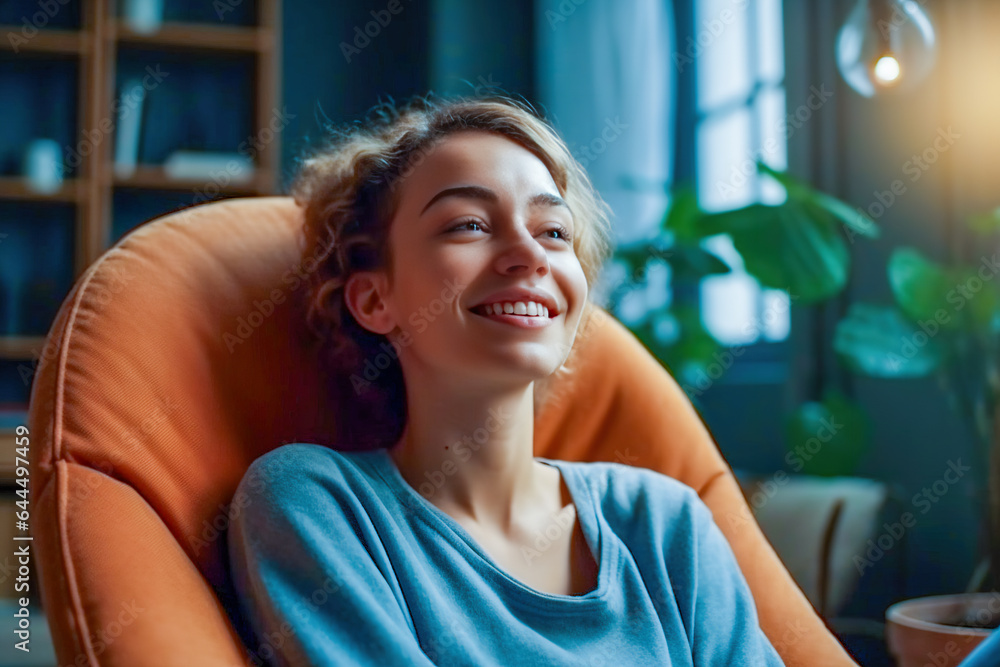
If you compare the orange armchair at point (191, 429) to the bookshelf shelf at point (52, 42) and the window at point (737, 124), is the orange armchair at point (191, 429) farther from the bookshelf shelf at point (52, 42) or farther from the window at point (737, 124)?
the bookshelf shelf at point (52, 42)

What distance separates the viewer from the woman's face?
100 cm

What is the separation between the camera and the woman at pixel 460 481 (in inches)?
35.0

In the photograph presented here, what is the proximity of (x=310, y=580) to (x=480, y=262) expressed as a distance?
377mm

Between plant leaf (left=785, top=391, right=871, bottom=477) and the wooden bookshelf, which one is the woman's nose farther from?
the wooden bookshelf

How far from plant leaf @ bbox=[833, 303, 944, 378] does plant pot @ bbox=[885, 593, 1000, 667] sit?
1.39 feet

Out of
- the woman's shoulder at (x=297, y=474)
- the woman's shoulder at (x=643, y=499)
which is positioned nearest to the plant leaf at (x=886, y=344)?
the woman's shoulder at (x=643, y=499)

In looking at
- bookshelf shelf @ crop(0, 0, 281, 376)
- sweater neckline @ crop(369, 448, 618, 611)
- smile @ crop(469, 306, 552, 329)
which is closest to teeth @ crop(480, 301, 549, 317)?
smile @ crop(469, 306, 552, 329)

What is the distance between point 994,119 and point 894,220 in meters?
0.35

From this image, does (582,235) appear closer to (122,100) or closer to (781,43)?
(781,43)

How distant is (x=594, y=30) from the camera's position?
3.77m

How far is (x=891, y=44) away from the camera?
5.18 feet

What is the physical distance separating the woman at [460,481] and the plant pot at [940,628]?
1.50 ft

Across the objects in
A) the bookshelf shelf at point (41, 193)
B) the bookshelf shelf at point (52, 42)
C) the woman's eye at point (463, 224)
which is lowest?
the bookshelf shelf at point (41, 193)

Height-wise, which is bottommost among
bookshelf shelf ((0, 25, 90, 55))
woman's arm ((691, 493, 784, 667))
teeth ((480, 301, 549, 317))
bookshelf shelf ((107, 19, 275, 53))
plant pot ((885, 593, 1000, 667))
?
plant pot ((885, 593, 1000, 667))
